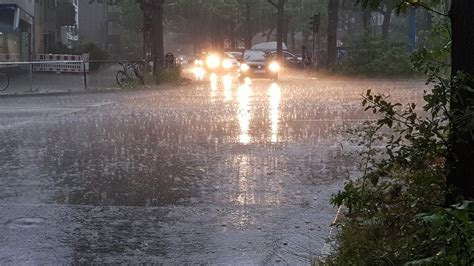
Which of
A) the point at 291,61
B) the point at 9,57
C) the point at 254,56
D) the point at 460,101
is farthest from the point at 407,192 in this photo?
the point at 291,61

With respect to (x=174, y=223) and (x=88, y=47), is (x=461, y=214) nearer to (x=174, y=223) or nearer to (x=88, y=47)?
(x=174, y=223)

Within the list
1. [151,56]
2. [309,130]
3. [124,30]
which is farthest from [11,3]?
[124,30]

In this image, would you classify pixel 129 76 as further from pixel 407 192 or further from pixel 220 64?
pixel 407 192

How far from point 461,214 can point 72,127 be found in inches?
502

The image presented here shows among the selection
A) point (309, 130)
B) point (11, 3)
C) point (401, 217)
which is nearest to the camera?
point (401, 217)

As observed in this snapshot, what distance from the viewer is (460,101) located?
3.88 meters

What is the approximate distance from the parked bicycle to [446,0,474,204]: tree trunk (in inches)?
954

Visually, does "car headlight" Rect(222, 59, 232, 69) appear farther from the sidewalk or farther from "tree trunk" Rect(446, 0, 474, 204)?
"tree trunk" Rect(446, 0, 474, 204)

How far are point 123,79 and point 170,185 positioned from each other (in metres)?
20.1

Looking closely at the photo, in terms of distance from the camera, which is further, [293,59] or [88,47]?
[293,59]

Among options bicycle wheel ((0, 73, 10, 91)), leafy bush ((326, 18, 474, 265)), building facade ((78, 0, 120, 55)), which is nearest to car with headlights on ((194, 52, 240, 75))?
bicycle wheel ((0, 73, 10, 91))

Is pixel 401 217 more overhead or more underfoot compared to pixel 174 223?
more overhead

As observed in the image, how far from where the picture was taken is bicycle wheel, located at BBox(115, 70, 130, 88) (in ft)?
91.5

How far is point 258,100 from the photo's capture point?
21500mm
